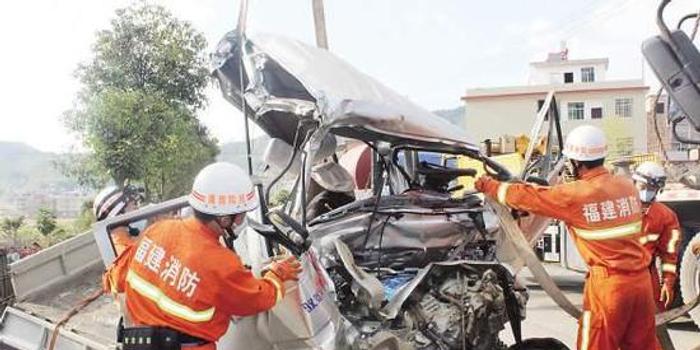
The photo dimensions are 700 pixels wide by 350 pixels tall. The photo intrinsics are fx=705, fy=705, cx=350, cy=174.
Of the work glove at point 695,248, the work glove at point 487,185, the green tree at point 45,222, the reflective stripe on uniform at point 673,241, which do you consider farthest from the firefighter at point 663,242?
the green tree at point 45,222

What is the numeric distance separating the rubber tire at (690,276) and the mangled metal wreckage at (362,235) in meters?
3.03

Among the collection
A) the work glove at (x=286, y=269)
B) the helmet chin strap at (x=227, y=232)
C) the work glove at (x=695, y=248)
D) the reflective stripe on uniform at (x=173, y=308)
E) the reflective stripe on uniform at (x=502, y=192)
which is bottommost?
the work glove at (x=695, y=248)

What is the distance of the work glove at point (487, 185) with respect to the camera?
4422mm

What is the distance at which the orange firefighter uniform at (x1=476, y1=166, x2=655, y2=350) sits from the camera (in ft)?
13.6

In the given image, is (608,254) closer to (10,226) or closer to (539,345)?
(539,345)

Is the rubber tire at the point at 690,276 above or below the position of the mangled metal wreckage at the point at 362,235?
below

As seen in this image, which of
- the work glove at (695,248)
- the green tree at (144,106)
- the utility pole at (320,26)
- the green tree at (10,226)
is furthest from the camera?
the green tree at (10,226)

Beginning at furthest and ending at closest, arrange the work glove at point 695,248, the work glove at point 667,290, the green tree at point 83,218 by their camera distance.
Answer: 1. the green tree at point 83,218
2. the work glove at point 695,248
3. the work glove at point 667,290

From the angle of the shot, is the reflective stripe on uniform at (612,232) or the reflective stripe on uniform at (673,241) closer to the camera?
the reflective stripe on uniform at (612,232)

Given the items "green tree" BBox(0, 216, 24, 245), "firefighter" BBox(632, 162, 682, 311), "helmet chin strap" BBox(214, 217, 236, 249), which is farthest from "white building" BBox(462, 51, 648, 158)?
"helmet chin strap" BBox(214, 217, 236, 249)

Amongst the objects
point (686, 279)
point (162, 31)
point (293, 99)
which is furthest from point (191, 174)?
point (293, 99)

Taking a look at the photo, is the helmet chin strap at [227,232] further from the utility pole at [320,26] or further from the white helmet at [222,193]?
Answer: the utility pole at [320,26]

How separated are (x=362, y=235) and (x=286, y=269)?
1.26 meters

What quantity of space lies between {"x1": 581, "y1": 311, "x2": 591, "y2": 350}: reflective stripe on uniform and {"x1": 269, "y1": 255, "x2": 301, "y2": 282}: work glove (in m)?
1.99
